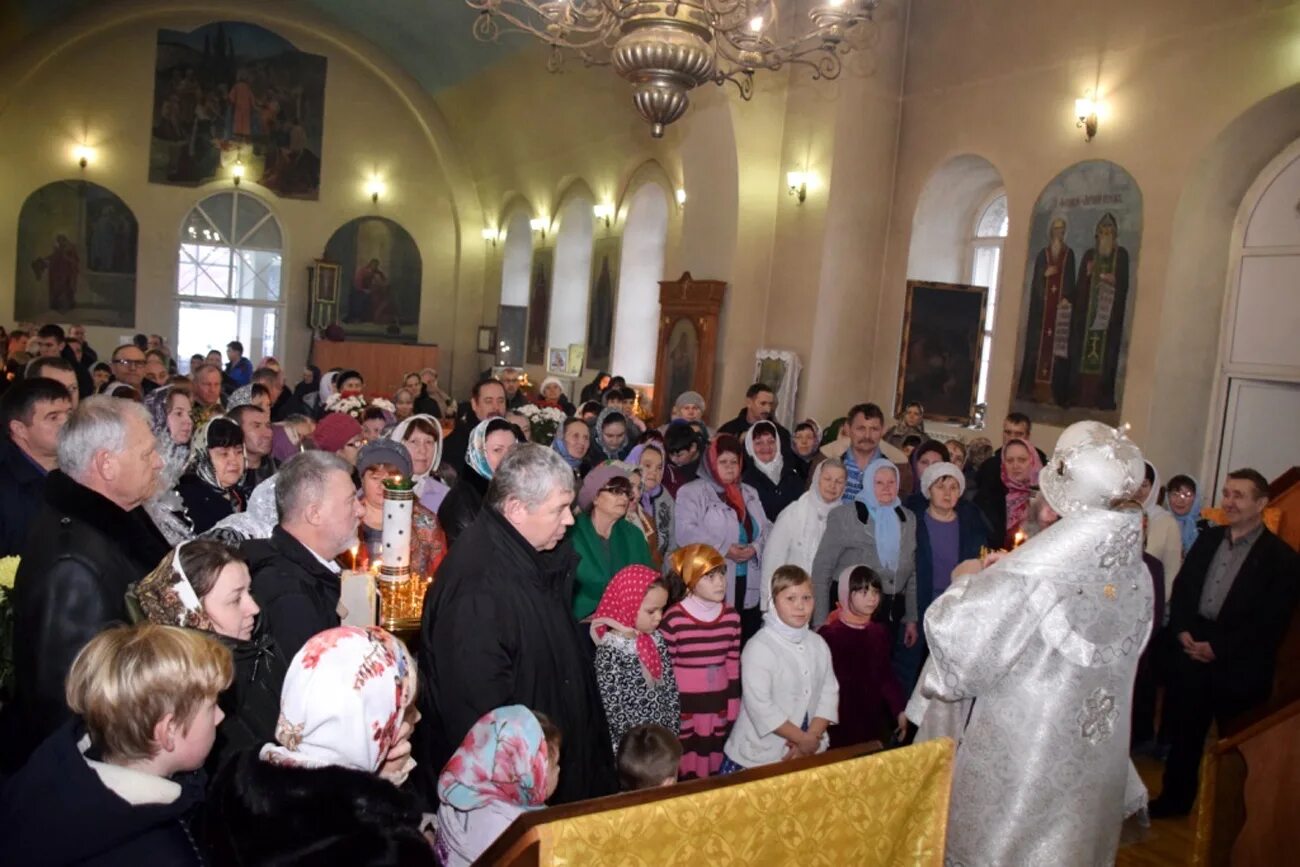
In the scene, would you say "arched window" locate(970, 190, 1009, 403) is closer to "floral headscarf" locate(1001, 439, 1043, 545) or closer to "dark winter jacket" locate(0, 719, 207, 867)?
"floral headscarf" locate(1001, 439, 1043, 545)

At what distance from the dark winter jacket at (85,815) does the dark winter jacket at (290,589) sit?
90cm

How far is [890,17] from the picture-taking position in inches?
474

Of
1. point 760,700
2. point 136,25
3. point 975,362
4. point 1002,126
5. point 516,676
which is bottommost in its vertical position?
point 760,700

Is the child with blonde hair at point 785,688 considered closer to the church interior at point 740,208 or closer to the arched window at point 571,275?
the church interior at point 740,208

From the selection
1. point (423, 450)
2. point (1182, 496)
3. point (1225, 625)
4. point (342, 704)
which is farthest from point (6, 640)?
point (1182, 496)

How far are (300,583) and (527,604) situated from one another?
2.12 feet

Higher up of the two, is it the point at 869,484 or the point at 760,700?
the point at 869,484

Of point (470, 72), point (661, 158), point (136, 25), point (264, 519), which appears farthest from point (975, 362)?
point (136, 25)

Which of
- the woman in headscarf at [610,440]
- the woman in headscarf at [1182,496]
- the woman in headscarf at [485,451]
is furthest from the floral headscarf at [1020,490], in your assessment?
the woman in headscarf at [485,451]

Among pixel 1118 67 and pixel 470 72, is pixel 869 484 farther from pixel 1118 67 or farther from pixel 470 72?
pixel 470 72

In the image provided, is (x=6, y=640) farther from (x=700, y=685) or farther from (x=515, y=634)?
(x=700, y=685)

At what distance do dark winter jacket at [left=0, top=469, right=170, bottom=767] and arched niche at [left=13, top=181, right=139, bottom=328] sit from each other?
63.0 ft

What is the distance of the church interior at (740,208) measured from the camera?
355 inches

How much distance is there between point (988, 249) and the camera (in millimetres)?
12156
